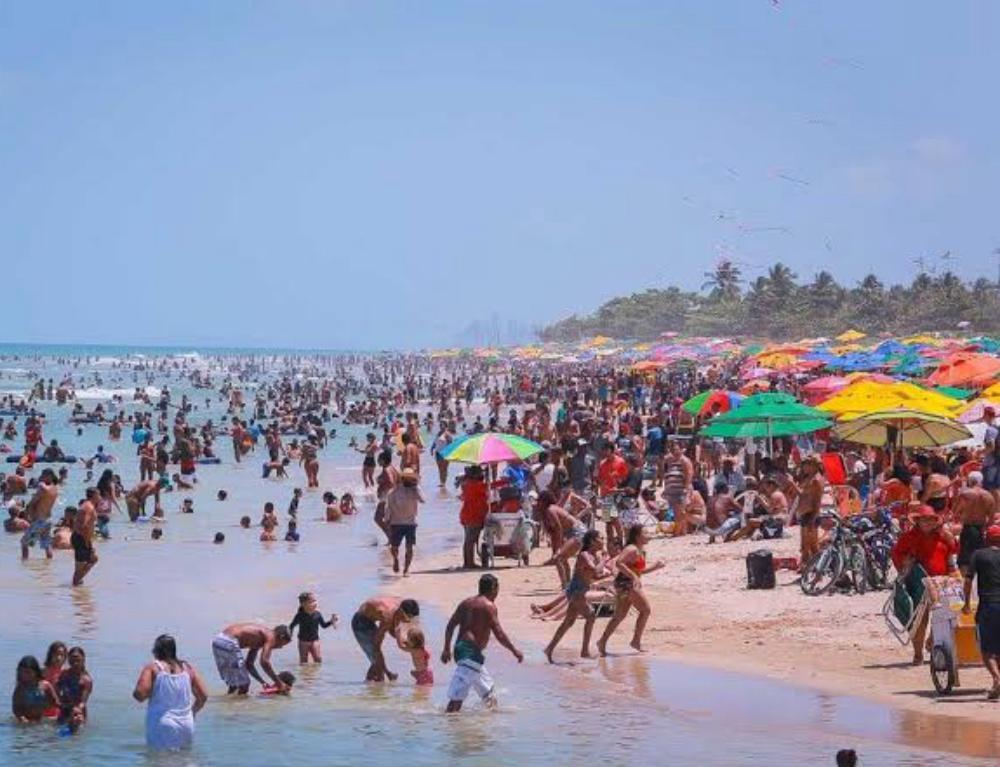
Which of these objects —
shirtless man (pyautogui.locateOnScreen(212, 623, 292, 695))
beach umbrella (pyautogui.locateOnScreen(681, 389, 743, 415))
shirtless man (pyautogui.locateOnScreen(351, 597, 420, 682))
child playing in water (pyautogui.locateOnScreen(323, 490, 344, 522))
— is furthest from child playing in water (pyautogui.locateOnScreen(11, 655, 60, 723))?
beach umbrella (pyautogui.locateOnScreen(681, 389, 743, 415))

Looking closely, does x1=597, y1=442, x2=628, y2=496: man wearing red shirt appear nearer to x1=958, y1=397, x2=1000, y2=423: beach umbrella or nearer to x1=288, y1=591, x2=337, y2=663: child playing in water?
x1=958, y1=397, x2=1000, y2=423: beach umbrella

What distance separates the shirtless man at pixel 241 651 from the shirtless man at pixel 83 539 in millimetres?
6347

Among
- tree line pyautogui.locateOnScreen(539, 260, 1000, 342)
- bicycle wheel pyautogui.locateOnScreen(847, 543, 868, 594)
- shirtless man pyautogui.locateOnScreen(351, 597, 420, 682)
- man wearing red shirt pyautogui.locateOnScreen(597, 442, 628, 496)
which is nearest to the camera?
shirtless man pyautogui.locateOnScreen(351, 597, 420, 682)

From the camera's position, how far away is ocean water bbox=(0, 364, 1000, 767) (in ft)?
33.9

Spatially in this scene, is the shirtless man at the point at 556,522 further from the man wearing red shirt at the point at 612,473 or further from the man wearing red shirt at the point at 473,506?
the man wearing red shirt at the point at 612,473

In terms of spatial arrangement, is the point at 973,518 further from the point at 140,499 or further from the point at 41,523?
the point at 140,499

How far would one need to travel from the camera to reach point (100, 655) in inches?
564

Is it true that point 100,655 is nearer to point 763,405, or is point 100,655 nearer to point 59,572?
point 59,572

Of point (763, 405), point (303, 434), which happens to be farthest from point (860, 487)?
point (303, 434)

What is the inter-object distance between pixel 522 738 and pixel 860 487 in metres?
10.5

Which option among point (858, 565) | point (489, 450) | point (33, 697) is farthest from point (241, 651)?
point (489, 450)

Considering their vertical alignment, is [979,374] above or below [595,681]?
above

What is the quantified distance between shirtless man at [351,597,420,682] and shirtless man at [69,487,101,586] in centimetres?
649

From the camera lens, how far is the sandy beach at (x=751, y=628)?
1178 cm
